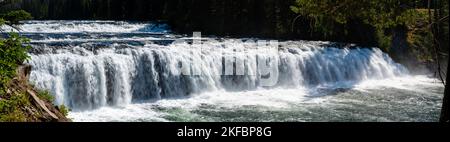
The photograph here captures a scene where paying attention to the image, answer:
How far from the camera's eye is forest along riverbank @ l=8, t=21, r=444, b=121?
74.4ft

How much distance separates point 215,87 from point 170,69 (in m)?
2.67

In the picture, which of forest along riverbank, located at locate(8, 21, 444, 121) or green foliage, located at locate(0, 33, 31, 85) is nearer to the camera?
green foliage, located at locate(0, 33, 31, 85)

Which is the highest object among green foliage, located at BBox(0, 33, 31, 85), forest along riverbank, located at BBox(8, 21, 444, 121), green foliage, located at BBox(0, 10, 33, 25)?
green foliage, located at BBox(0, 10, 33, 25)

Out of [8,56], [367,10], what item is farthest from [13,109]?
[367,10]

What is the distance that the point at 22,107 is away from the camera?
10.5m

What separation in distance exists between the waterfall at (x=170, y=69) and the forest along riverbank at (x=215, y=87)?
47mm

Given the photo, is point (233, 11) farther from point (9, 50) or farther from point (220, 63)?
point (9, 50)

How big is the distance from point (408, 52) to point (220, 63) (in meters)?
19.9

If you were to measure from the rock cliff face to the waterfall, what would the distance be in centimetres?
1133

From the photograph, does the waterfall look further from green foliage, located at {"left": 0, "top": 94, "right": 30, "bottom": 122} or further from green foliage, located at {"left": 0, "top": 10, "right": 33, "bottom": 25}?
green foliage, located at {"left": 0, "top": 94, "right": 30, "bottom": 122}

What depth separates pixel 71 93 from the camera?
23.7 meters

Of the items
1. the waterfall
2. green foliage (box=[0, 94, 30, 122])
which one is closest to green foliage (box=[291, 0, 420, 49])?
green foliage (box=[0, 94, 30, 122])
